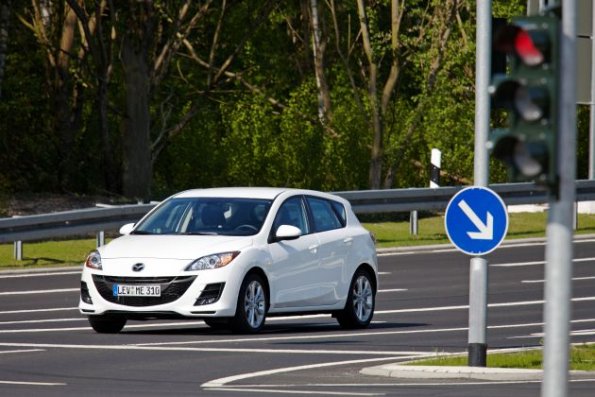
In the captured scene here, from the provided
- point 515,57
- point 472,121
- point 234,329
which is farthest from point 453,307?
point 472,121

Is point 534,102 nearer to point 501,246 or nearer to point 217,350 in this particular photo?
point 217,350

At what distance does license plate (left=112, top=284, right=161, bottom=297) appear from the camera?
18625mm

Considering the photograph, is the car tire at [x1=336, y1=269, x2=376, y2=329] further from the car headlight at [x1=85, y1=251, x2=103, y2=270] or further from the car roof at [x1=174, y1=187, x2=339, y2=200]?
the car headlight at [x1=85, y1=251, x2=103, y2=270]

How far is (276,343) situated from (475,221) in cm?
339

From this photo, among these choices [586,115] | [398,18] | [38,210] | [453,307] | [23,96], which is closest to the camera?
[453,307]

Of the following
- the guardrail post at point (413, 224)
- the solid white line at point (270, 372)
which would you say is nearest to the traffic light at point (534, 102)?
the solid white line at point (270, 372)

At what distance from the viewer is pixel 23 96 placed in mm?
39500

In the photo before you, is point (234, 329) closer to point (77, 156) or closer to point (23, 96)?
point (77, 156)

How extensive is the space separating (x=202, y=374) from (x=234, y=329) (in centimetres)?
394

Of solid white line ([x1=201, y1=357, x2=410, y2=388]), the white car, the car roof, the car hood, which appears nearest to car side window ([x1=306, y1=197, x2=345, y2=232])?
the white car

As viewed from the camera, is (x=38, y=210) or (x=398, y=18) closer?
(x=38, y=210)

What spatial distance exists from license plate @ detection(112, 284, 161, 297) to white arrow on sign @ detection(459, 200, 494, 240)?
4.13m

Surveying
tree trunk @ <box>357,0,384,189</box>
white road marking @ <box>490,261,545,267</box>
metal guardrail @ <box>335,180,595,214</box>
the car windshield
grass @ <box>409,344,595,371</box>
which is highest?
tree trunk @ <box>357,0,384,189</box>

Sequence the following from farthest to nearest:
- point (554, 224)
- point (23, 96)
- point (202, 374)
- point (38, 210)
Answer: point (23, 96) < point (38, 210) < point (202, 374) < point (554, 224)
